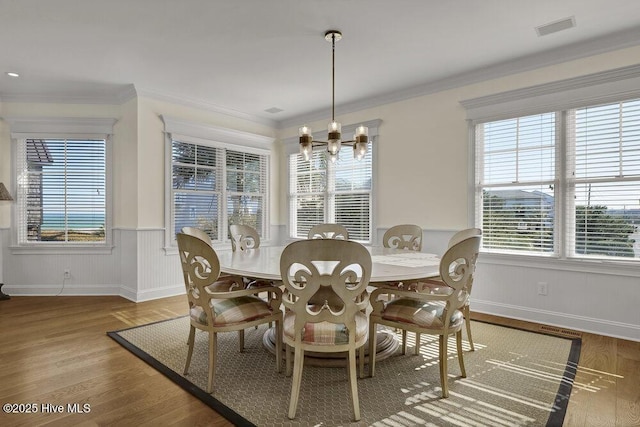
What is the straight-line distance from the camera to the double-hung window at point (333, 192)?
199 inches

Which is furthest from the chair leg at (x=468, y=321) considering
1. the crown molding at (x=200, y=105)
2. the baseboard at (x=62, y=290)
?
the baseboard at (x=62, y=290)

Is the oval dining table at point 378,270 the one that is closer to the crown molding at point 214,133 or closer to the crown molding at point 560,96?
the crown molding at point 560,96

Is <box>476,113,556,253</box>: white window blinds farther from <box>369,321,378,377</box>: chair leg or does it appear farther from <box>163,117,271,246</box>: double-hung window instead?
<box>163,117,271,246</box>: double-hung window

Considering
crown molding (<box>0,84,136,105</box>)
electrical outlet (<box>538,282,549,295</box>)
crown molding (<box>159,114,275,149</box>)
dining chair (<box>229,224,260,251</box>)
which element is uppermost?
crown molding (<box>0,84,136,105</box>)

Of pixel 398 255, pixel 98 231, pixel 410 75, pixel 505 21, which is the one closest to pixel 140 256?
pixel 98 231

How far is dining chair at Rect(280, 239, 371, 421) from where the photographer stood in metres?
1.81

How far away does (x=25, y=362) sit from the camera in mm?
2609

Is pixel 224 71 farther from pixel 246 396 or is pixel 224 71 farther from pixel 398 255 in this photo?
pixel 246 396

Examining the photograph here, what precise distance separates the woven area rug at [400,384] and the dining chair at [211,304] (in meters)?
0.20

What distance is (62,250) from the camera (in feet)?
15.5

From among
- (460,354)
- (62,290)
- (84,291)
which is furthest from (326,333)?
(62,290)

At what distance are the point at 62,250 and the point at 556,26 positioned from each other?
6.02 m

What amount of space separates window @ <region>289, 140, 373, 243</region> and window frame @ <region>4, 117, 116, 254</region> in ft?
8.71

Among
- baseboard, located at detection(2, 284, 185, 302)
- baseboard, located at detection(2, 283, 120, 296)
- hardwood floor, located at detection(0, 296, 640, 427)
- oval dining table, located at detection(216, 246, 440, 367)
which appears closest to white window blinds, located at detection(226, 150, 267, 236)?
Result: baseboard, located at detection(2, 284, 185, 302)
